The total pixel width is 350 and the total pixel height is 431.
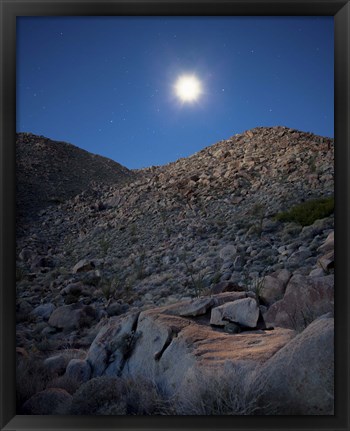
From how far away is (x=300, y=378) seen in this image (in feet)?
8.08

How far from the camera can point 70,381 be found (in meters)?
3.17

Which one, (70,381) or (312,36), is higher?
(312,36)

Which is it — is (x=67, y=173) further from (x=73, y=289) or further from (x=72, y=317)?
(x=72, y=317)

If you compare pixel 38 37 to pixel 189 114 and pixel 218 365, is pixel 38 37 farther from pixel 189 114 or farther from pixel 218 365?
pixel 218 365

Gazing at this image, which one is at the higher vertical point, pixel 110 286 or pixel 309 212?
pixel 309 212

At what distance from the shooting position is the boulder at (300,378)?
8.18 feet

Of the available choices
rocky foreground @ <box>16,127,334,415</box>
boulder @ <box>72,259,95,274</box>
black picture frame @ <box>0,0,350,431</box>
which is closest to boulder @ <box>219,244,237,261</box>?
rocky foreground @ <box>16,127,334,415</box>

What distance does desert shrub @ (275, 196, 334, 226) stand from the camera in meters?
5.28

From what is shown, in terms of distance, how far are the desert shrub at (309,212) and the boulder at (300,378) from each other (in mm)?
2799

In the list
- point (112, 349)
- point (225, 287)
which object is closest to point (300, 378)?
point (112, 349)

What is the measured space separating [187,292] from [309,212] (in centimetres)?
199

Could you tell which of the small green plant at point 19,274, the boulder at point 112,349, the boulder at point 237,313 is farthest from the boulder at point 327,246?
the small green plant at point 19,274
